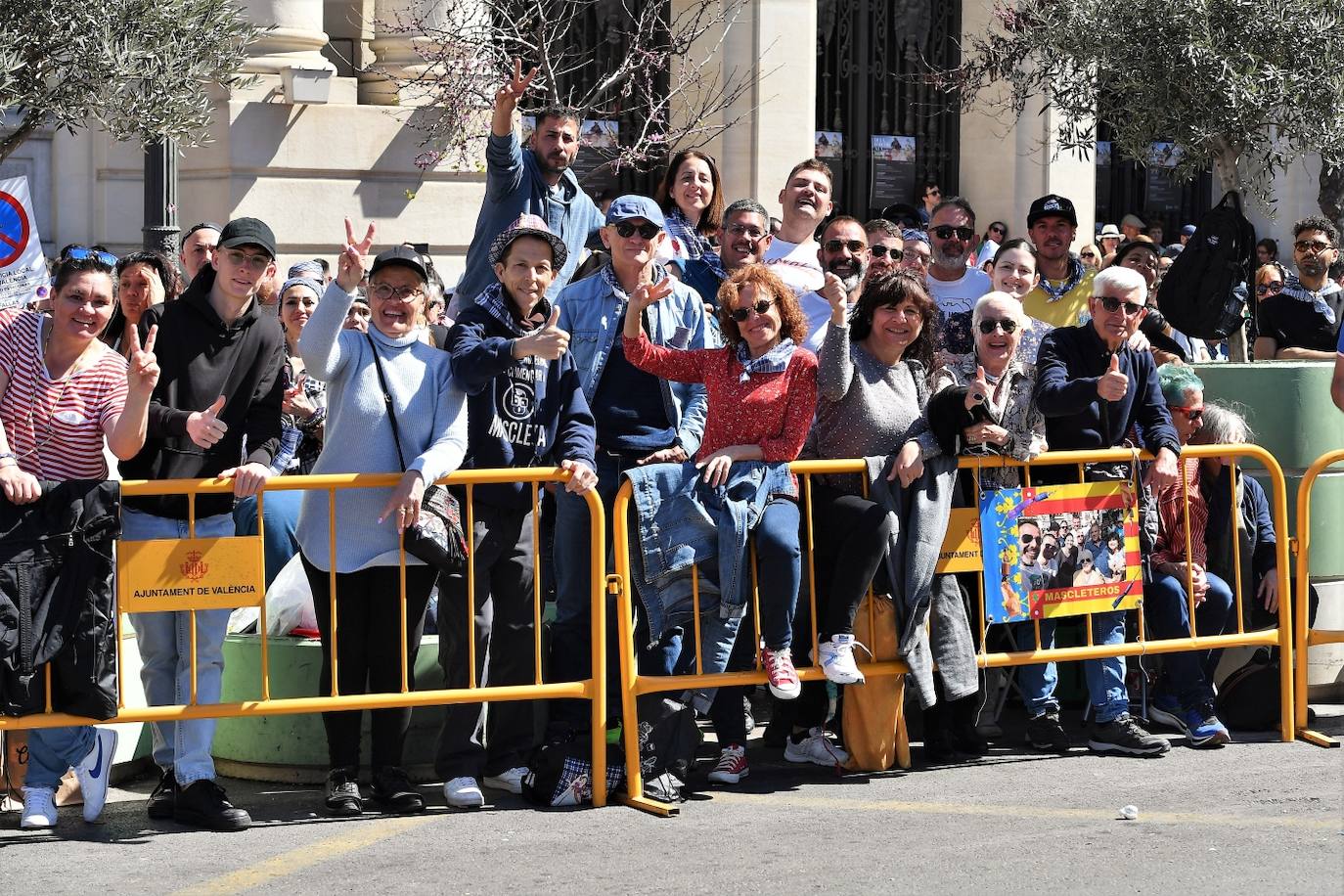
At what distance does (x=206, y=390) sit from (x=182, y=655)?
37.5 inches

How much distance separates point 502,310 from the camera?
6816 mm

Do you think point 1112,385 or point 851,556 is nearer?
point 851,556

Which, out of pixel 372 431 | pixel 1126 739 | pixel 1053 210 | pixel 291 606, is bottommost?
pixel 1126 739

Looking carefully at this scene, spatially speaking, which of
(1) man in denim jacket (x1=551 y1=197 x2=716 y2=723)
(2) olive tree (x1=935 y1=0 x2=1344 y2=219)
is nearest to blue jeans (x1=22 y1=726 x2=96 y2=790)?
(1) man in denim jacket (x1=551 y1=197 x2=716 y2=723)

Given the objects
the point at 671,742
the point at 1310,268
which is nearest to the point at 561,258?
the point at 671,742

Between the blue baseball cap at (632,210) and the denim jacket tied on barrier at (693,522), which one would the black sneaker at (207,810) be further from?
the blue baseball cap at (632,210)

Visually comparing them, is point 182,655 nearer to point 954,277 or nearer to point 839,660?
point 839,660

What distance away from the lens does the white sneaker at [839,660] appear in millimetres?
6824

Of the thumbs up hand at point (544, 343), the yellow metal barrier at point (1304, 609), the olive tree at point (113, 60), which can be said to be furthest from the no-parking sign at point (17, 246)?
the yellow metal barrier at point (1304, 609)

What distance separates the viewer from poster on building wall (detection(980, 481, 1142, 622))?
7.34 m

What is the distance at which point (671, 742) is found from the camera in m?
6.72

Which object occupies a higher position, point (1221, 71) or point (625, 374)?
point (1221, 71)

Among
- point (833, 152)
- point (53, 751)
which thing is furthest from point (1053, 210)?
point (833, 152)

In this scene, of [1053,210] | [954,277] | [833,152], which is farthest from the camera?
[833,152]
